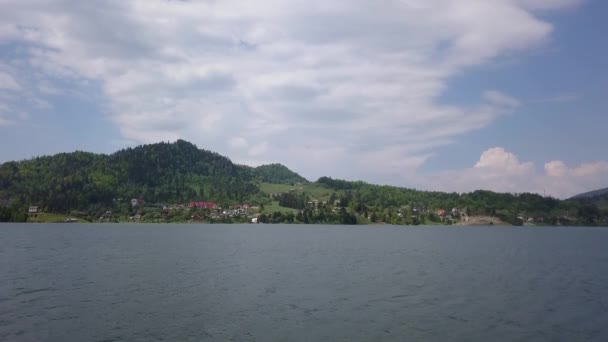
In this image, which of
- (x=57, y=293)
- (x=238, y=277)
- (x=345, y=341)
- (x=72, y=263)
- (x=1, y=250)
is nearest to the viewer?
(x=345, y=341)

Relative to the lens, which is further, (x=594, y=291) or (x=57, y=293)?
(x=594, y=291)

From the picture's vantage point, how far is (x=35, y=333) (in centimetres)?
2886

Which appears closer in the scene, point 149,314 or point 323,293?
point 149,314

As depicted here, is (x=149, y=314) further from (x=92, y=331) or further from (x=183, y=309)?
(x=92, y=331)

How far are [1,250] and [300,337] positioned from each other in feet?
237

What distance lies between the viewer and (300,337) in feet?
94.9

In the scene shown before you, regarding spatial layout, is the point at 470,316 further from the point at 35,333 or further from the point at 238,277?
the point at 35,333

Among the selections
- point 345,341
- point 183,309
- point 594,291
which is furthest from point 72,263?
point 594,291

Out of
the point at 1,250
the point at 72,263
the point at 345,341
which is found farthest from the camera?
the point at 1,250

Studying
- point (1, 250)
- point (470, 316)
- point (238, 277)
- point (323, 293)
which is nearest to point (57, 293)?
point (238, 277)

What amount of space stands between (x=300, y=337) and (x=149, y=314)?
40.2ft

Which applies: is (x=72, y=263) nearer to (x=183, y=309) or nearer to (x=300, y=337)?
(x=183, y=309)

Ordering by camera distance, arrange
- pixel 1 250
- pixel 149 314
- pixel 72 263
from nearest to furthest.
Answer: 1. pixel 149 314
2. pixel 72 263
3. pixel 1 250

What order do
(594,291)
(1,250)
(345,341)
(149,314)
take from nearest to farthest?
(345,341) < (149,314) < (594,291) < (1,250)
